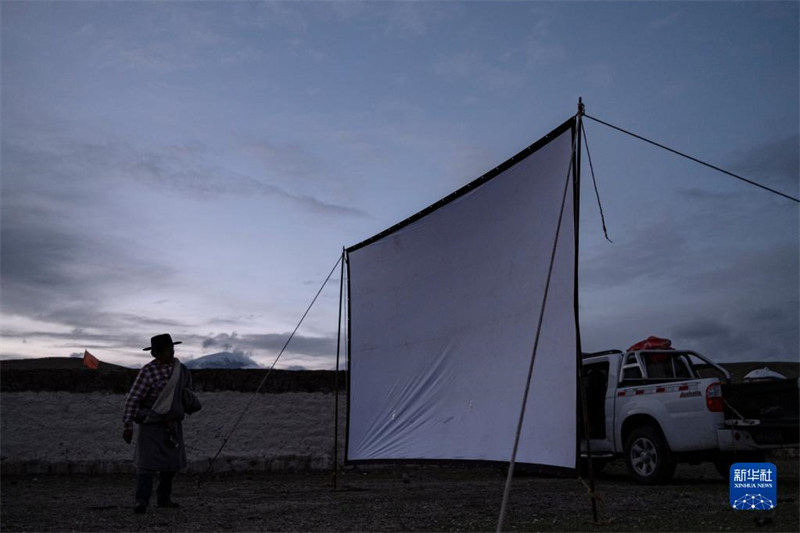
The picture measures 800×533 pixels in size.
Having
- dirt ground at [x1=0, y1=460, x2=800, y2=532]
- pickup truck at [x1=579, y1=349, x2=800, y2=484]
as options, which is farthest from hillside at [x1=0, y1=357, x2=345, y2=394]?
pickup truck at [x1=579, y1=349, x2=800, y2=484]

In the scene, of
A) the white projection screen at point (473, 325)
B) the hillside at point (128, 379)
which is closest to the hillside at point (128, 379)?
the hillside at point (128, 379)

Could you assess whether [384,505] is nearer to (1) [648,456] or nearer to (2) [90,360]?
(1) [648,456]

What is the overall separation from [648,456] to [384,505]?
391 centimetres

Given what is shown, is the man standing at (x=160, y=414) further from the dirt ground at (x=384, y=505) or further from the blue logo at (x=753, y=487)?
the blue logo at (x=753, y=487)

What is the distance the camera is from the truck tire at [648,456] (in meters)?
9.45

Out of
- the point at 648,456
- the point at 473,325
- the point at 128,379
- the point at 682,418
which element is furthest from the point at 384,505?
the point at 128,379

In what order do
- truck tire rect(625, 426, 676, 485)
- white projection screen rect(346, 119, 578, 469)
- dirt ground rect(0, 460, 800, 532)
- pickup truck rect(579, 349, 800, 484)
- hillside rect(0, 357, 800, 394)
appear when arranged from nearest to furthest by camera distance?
dirt ground rect(0, 460, 800, 532) → white projection screen rect(346, 119, 578, 469) → pickup truck rect(579, 349, 800, 484) → truck tire rect(625, 426, 676, 485) → hillside rect(0, 357, 800, 394)

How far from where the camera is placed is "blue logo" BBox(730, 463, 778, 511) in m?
7.22

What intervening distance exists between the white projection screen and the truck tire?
329 centimetres

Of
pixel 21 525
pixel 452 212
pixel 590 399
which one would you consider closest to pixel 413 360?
pixel 452 212

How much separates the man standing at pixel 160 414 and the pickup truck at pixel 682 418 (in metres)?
4.77

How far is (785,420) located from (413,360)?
4.54 meters

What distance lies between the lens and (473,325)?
758cm

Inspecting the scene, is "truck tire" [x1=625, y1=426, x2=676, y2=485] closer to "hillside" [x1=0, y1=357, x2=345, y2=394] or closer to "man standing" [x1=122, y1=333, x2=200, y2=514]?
"hillside" [x1=0, y1=357, x2=345, y2=394]
